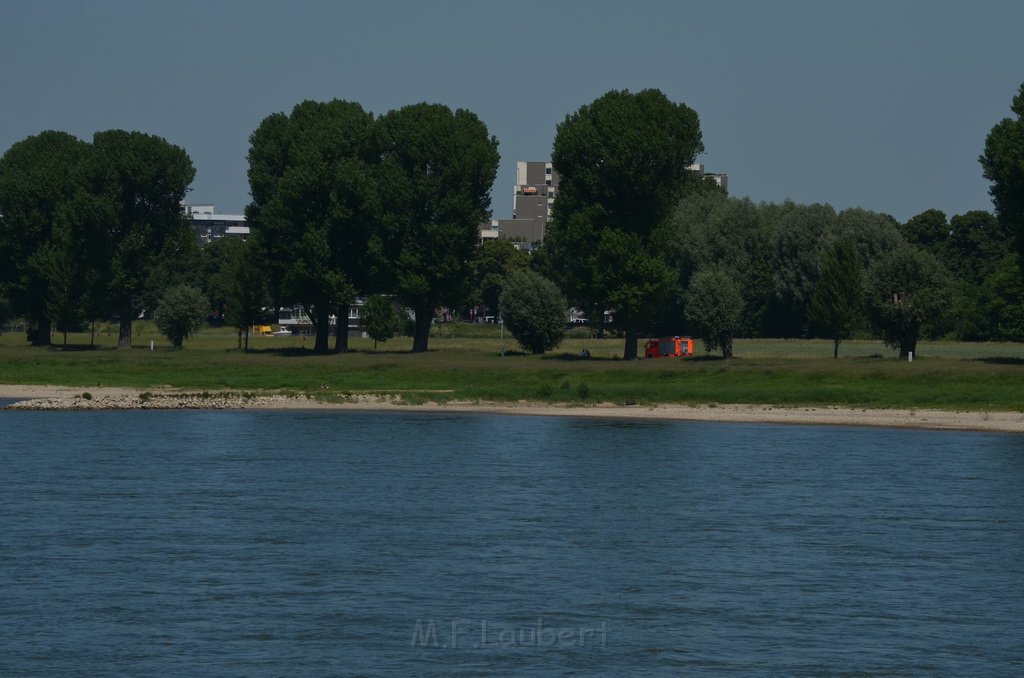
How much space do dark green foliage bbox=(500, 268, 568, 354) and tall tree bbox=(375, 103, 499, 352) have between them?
4.22 metres

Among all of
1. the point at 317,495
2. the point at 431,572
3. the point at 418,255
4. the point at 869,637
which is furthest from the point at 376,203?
the point at 869,637

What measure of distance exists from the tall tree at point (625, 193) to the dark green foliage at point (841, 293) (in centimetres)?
1122

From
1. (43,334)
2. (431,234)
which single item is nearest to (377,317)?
(431,234)

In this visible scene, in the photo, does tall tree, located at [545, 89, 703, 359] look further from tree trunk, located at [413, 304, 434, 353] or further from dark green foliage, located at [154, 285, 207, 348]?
dark green foliage, located at [154, 285, 207, 348]

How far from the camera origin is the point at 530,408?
285ft

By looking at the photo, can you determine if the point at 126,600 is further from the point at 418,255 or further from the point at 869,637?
the point at 418,255

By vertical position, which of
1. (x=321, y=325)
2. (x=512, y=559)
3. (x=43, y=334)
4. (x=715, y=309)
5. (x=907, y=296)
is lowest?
(x=512, y=559)

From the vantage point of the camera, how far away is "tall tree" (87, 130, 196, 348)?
412ft

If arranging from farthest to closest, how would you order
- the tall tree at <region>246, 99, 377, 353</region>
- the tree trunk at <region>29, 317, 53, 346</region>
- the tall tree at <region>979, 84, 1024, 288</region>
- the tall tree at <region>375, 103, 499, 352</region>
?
the tree trunk at <region>29, 317, 53, 346</region> < the tall tree at <region>246, 99, 377, 353</region> < the tall tree at <region>375, 103, 499, 352</region> < the tall tree at <region>979, 84, 1024, 288</region>

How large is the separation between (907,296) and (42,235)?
247ft

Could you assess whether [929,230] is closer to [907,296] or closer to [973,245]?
[973,245]

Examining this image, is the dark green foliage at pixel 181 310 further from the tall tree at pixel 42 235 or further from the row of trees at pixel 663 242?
the row of trees at pixel 663 242

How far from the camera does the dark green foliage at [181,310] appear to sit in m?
133

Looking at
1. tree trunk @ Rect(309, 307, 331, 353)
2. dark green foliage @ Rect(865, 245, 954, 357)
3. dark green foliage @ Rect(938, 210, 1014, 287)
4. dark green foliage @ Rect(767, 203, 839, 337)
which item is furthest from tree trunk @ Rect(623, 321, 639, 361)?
dark green foliage @ Rect(938, 210, 1014, 287)
